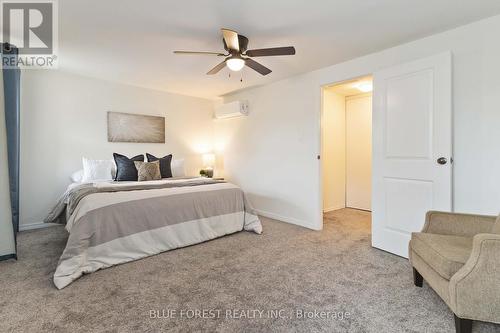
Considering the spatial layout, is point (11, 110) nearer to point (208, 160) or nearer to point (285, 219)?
point (208, 160)

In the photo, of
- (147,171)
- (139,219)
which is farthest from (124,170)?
(139,219)

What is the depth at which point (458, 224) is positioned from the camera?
6.31 ft

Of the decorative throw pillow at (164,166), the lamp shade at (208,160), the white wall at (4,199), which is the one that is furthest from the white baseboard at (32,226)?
the lamp shade at (208,160)

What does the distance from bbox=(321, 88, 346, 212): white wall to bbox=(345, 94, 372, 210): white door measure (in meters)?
0.10

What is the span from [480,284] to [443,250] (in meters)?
0.27

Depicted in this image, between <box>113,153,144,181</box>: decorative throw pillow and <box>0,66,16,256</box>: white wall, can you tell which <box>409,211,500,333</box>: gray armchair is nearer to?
<box>113,153,144,181</box>: decorative throw pillow

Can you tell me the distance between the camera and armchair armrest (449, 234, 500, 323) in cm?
133

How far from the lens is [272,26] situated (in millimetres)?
2318

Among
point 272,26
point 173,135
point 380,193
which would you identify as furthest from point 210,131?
point 380,193

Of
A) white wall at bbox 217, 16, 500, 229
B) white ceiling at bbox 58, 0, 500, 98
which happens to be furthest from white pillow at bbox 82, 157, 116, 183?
white wall at bbox 217, 16, 500, 229

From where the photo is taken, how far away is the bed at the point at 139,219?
2215mm

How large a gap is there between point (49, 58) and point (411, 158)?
4479 millimetres

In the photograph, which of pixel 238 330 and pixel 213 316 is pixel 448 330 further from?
pixel 213 316

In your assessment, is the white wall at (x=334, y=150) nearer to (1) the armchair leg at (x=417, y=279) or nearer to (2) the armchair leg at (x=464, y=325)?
(1) the armchair leg at (x=417, y=279)
